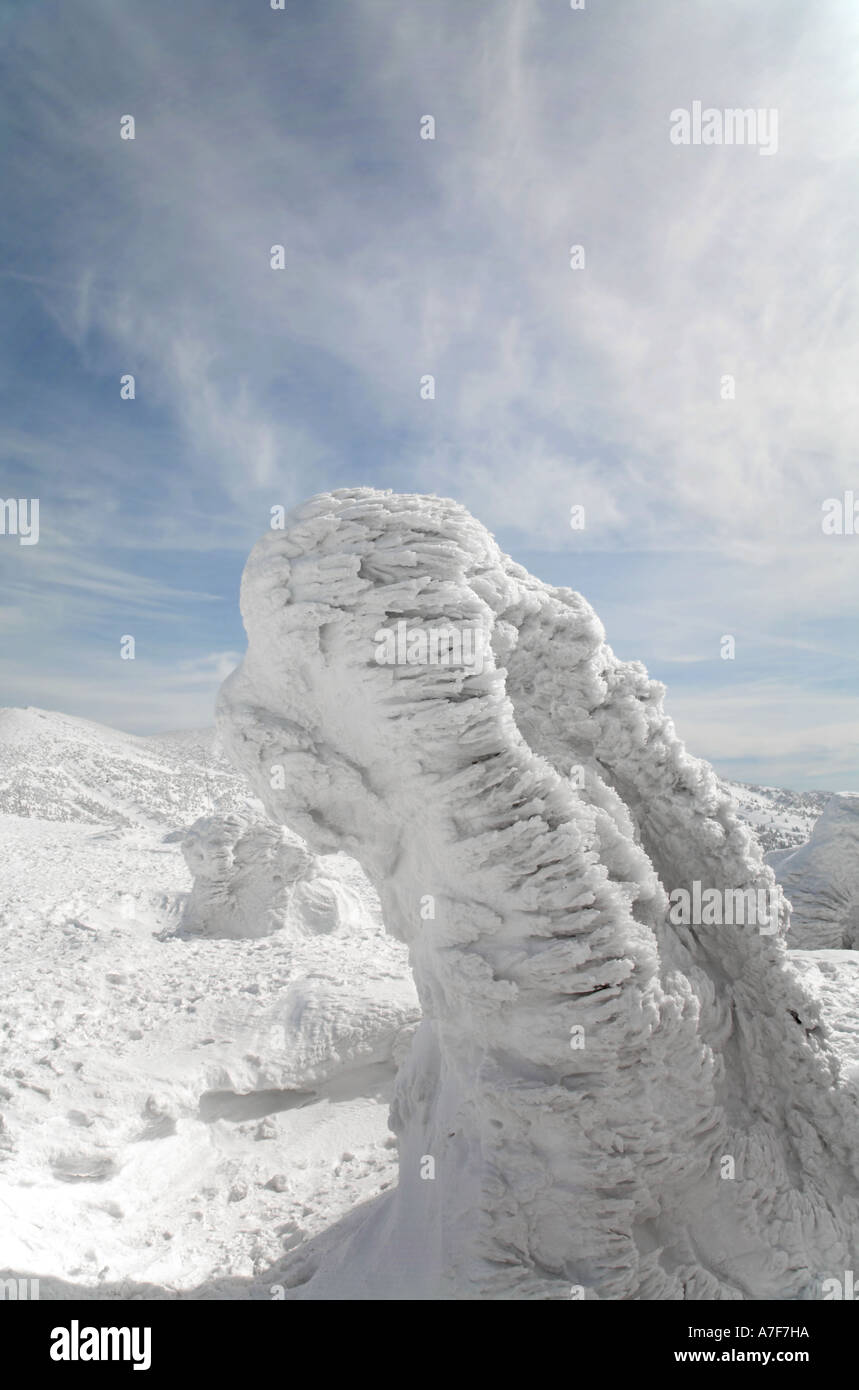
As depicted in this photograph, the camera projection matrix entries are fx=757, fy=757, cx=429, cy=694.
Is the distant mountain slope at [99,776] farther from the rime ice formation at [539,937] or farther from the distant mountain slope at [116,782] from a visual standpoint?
the rime ice formation at [539,937]

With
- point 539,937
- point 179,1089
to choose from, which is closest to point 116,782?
point 179,1089

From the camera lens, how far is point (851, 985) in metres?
6.25

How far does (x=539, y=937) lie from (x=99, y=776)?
35.3 meters

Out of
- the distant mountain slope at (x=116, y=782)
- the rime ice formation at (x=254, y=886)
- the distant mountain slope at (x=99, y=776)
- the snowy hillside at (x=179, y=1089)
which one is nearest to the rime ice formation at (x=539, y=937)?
the snowy hillside at (x=179, y=1089)

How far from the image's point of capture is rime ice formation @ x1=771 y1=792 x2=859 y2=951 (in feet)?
36.0

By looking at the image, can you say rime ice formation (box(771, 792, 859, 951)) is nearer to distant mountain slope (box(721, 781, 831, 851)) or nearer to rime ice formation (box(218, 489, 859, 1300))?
rime ice formation (box(218, 489, 859, 1300))

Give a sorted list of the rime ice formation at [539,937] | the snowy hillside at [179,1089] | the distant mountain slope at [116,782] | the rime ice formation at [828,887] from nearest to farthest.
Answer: the rime ice formation at [539,937]
the snowy hillside at [179,1089]
the rime ice formation at [828,887]
the distant mountain slope at [116,782]

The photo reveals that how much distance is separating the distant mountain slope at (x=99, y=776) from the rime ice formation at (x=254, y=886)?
9.50 meters

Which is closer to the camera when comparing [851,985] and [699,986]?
[699,986]

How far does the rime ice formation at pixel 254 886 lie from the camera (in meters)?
11.8

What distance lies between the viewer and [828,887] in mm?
11180

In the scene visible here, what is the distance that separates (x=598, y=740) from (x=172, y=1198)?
4845mm
